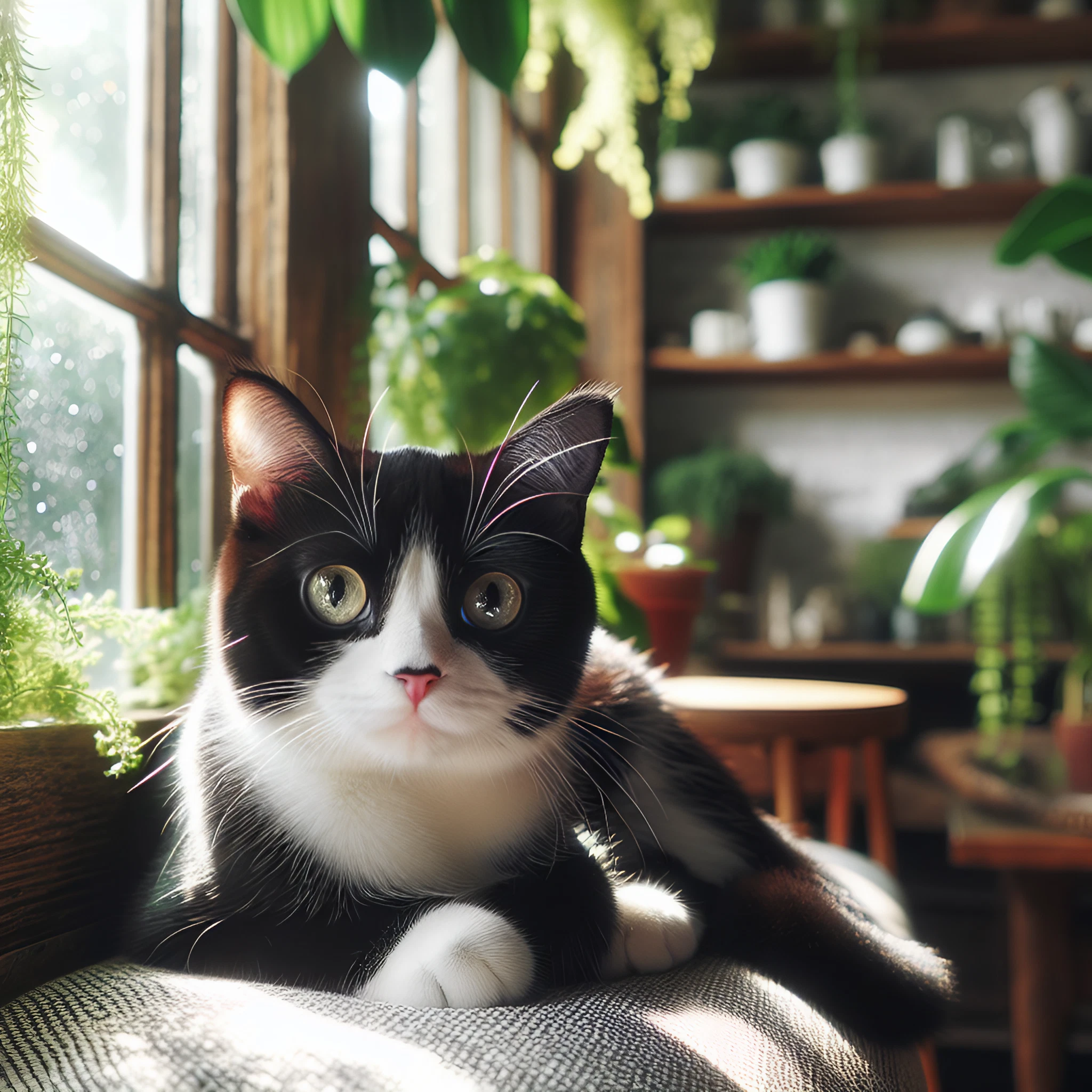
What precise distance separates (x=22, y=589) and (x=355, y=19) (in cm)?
43

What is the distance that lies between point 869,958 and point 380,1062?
309 mm

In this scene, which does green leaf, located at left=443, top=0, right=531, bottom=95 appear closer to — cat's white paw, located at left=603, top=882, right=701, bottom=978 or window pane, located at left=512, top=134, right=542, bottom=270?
cat's white paw, located at left=603, top=882, right=701, bottom=978

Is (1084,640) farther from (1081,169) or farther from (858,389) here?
(1081,169)

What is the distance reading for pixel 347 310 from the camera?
118 centimetres

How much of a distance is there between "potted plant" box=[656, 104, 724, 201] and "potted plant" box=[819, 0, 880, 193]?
30 centimetres

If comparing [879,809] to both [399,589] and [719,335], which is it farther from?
[719,335]

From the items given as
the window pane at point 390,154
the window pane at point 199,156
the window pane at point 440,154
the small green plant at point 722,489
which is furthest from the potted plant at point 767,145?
the window pane at point 199,156

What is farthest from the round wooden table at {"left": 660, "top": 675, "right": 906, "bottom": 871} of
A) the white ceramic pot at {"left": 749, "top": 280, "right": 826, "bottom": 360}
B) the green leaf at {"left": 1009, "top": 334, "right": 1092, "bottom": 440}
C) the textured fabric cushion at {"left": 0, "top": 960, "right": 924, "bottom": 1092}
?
→ the white ceramic pot at {"left": 749, "top": 280, "right": 826, "bottom": 360}

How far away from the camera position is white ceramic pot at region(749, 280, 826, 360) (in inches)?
98.7

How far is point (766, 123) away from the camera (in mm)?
2605

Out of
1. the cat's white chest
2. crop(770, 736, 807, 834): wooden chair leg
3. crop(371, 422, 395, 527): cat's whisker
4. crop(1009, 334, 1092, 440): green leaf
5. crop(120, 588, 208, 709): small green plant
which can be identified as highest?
crop(1009, 334, 1092, 440): green leaf

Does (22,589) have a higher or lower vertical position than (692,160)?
lower

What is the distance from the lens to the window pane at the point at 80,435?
2.38 feet

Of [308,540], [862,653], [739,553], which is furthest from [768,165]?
[308,540]
